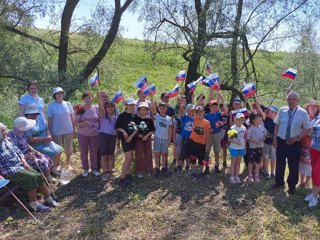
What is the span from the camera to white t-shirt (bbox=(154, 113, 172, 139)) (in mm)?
7926

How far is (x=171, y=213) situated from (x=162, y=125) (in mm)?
2101

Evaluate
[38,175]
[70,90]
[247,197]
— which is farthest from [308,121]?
[70,90]

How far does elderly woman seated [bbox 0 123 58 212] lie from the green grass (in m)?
0.35

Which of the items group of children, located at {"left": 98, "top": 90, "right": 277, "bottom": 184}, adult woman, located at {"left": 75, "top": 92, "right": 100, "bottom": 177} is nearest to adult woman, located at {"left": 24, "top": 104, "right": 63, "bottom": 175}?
adult woman, located at {"left": 75, "top": 92, "right": 100, "bottom": 177}

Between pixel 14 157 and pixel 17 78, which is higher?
pixel 17 78

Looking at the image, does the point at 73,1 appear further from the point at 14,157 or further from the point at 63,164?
the point at 14,157

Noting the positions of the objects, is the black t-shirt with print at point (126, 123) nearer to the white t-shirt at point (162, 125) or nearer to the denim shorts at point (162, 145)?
the white t-shirt at point (162, 125)

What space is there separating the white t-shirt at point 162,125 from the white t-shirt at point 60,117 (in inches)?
72.7

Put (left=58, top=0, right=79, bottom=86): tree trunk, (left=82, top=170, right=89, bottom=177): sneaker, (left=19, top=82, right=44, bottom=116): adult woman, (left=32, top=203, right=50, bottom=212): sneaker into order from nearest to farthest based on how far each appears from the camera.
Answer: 1. (left=32, top=203, right=50, bottom=212): sneaker
2. (left=19, top=82, right=44, bottom=116): adult woman
3. (left=82, top=170, right=89, bottom=177): sneaker
4. (left=58, top=0, right=79, bottom=86): tree trunk

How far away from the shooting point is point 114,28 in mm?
12234

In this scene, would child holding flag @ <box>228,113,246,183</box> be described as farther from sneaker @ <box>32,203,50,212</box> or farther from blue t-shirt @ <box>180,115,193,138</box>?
sneaker @ <box>32,203,50,212</box>

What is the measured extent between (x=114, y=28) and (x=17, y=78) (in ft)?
11.4

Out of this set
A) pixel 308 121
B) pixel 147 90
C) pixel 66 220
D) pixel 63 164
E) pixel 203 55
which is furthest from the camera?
pixel 203 55

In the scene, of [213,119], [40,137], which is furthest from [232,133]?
[40,137]
